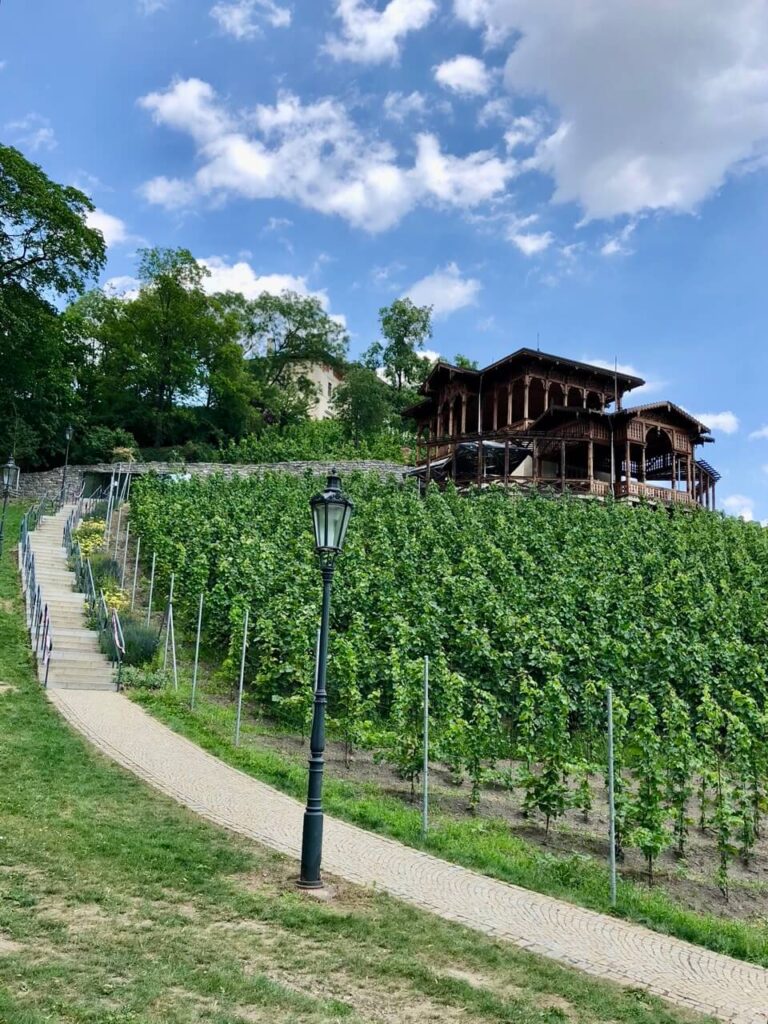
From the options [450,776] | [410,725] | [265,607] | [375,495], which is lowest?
[450,776]

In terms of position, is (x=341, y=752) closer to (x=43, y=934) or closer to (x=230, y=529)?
(x=43, y=934)

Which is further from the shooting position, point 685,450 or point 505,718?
point 685,450

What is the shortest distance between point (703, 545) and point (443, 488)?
12664 mm

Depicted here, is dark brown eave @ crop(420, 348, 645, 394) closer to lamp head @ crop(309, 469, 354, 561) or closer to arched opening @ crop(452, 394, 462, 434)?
arched opening @ crop(452, 394, 462, 434)

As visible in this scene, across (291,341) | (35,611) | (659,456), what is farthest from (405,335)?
(35,611)

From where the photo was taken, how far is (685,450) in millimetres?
33375

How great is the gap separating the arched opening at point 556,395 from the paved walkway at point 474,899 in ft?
95.6

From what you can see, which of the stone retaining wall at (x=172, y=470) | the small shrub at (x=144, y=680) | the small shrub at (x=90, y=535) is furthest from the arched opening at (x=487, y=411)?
the small shrub at (x=144, y=680)

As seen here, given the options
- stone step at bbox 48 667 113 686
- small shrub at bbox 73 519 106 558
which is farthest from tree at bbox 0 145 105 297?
stone step at bbox 48 667 113 686

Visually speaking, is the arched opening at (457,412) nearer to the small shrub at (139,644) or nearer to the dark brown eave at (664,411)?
the dark brown eave at (664,411)

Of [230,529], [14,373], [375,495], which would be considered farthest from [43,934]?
[14,373]

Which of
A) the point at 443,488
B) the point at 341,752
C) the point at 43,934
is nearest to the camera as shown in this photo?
the point at 43,934

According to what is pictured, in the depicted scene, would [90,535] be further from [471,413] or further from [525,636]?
[471,413]

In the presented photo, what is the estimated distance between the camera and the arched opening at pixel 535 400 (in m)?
36.2
